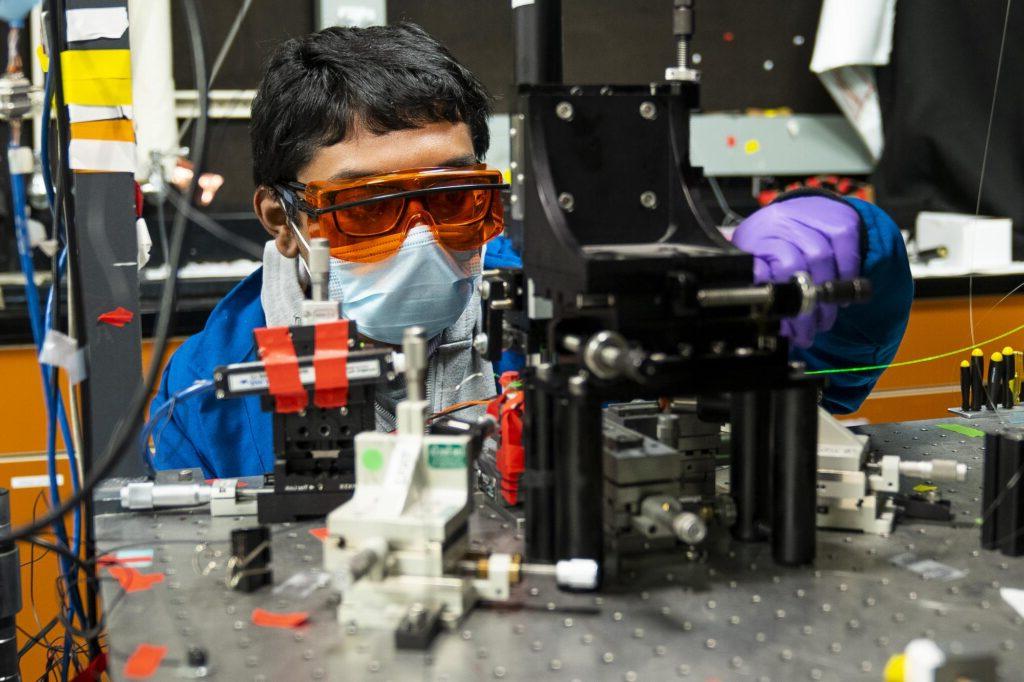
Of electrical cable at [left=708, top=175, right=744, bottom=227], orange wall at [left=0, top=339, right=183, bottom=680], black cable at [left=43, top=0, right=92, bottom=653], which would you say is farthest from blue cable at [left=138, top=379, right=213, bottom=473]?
electrical cable at [left=708, top=175, right=744, bottom=227]

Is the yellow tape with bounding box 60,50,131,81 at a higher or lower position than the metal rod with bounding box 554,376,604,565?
higher

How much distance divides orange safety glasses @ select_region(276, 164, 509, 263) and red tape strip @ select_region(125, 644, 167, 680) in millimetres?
663

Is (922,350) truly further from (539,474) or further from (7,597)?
A: (7,597)

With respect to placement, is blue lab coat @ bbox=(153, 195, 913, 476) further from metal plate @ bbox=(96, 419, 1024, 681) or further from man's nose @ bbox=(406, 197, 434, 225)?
metal plate @ bbox=(96, 419, 1024, 681)

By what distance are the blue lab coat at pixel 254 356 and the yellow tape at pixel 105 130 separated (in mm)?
384

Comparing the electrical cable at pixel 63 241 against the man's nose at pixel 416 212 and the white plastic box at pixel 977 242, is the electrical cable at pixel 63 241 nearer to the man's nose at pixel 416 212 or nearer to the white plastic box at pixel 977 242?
the man's nose at pixel 416 212

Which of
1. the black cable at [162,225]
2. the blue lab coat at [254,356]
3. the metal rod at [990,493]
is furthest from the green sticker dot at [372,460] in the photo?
the black cable at [162,225]

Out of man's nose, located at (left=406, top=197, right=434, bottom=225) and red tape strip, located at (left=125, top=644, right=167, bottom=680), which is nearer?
red tape strip, located at (left=125, top=644, right=167, bottom=680)

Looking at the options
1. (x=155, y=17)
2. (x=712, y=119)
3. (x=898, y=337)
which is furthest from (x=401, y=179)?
(x=712, y=119)

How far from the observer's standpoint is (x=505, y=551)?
958 mm

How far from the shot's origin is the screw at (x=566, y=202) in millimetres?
886

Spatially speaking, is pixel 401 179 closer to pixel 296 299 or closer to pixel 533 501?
pixel 296 299

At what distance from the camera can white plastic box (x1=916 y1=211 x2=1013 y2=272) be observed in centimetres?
265

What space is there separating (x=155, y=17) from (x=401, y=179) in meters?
1.50
